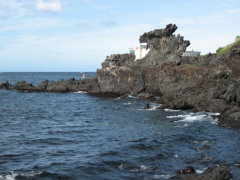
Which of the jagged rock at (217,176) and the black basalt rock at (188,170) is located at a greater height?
the jagged rock at (217,176)

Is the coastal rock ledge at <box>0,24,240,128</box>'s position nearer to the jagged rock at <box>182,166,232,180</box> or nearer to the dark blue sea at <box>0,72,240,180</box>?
the dark blue sea at <box>0,72,240,180</box>

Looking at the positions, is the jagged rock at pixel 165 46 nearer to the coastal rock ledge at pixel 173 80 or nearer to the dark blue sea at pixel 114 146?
the coastal rock ledge at pixel 173 80

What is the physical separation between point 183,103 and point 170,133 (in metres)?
13.8

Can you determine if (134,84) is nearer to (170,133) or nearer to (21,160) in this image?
(170,133)

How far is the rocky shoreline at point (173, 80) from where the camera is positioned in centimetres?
3772

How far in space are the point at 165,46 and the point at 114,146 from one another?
4913cm

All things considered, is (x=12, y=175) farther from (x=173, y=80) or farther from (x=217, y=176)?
(x=173, y=80)

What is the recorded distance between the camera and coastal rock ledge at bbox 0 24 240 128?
37.8 metres

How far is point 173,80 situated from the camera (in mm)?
56844

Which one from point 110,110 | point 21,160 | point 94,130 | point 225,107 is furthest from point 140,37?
point 21,160

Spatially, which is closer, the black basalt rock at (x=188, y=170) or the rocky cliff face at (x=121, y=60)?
Answer: the black basalt rock at (x=188, y=170)

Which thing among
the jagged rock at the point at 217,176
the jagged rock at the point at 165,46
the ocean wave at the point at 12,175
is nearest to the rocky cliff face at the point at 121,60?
the jagged rock at the point at 165,46

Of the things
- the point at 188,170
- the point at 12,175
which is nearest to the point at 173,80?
the point at 188,170

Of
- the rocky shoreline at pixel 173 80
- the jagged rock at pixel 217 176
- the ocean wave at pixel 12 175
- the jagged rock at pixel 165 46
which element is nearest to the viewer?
the jagged rock at pixel 217 176
